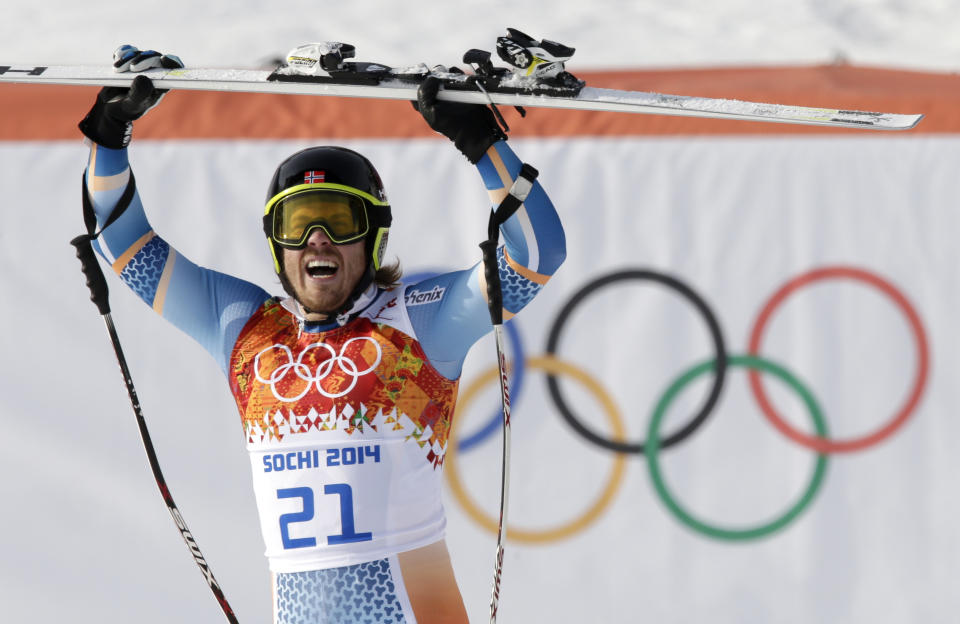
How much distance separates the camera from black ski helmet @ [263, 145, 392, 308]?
100 inches

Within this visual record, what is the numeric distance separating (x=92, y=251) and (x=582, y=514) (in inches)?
83.9

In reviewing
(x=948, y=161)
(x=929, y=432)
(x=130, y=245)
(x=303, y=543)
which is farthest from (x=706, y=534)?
(x=130, y=245)

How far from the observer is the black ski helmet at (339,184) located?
2.55 m

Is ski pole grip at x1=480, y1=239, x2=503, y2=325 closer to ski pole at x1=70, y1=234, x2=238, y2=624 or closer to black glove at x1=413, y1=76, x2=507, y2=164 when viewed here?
black glove at x1=413, y1=76, x2=507, y2=164

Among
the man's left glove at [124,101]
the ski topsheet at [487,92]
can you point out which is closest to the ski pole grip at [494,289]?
the ski topsheet at [487,92]

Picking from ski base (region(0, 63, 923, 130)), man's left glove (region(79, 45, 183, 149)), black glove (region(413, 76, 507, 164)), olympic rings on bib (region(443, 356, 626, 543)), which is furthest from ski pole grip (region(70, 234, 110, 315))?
olympic rings on bib (region(443, 356, 626, 543))

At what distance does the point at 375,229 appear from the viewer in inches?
102

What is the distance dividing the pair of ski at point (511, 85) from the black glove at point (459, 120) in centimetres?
3

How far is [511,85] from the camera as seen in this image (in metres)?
2.38

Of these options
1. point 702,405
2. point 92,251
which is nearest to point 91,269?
point 92,251

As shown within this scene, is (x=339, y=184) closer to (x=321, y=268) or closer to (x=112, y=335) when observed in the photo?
(x=321, y=268)

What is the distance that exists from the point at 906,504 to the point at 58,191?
3.24 metres

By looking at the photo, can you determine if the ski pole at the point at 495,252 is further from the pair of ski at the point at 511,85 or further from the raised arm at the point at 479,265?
the pair of ski at the point at 511,85

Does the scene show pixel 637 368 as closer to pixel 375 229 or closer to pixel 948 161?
pixel 948 161
